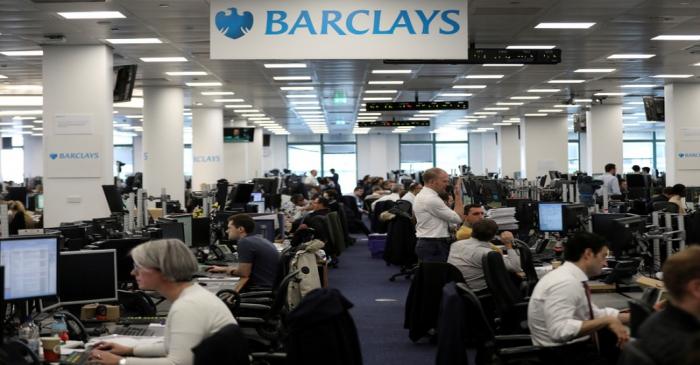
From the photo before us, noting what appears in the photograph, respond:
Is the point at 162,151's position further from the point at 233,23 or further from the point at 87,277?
the point at 87,277

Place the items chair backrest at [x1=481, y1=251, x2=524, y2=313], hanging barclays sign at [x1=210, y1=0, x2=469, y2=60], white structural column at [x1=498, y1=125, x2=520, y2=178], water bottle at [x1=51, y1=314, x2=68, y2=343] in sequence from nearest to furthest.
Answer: water bottle at [x1=51, y1=314, x2=68, y2=343] → chair backrest at [x1=481, y1=251, x2=524, y2=313] → hanging barclays sign at [x1=210, y1=0, x2=469, y2=60] → white structural column at [x1=498, y1=125, x2=520, y2=178]

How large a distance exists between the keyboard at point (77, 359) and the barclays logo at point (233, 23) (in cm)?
421

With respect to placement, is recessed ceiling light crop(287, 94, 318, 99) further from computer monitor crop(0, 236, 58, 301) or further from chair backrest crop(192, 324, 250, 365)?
chair backrest crop(192, 324, 250, 365)

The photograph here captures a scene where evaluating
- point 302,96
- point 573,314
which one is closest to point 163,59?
point 302,96

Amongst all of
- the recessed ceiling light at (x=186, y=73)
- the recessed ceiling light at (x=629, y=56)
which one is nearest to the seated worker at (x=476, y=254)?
the recessed ceiling light at (x=629, y=56)

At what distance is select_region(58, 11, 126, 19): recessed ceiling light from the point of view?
951 centimetres

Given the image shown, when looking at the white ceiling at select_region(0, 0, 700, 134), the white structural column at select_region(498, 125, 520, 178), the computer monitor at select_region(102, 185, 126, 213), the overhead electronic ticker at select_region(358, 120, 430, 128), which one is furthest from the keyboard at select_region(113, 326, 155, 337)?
the white structural column at select_region(498, 125, 520, 178)

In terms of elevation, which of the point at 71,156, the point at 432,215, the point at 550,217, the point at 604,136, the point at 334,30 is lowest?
the point at 550,217

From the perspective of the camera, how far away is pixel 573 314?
4.42m

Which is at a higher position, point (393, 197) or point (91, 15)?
point (91, 15)

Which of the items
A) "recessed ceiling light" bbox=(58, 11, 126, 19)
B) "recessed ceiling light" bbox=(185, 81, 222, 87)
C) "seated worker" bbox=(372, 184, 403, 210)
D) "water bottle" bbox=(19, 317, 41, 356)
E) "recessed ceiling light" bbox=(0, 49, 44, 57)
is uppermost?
"recessed ceiling light" bbox=(0, 49, 44, 57)

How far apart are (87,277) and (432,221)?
13.2 feet

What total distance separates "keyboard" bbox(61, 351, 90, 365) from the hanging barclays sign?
162 inches

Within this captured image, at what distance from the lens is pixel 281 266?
7.08 meters
